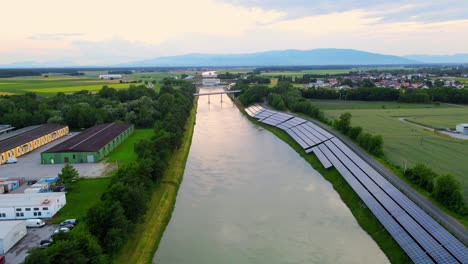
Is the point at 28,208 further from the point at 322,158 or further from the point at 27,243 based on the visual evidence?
the point at 322,158

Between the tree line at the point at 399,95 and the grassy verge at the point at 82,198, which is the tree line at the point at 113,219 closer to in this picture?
the grassy verge at the point at 82,198

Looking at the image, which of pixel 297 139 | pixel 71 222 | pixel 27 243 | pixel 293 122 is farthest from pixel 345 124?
pixel 27 243

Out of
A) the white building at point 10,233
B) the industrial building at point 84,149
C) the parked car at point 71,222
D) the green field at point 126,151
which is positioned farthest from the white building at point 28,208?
the industrial building at point 84,149

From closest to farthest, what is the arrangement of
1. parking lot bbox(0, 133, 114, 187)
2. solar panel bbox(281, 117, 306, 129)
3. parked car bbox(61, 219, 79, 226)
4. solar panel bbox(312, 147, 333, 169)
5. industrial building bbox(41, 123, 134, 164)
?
parked car bbox(61, 219, 79, 226)
parking lot bbox(0, 133, 114, 187)
solar panel bbox(312, 147, 333, 169)
industrial building bbox(41, 123, 134, 164)
solar panel bbox(281, 117, 306, 129)

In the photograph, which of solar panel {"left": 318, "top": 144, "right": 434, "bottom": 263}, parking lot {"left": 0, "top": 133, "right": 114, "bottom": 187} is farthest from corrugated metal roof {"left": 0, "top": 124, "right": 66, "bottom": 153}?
solar panel {"left": 318, "top": 144, "right": 434, "bottom": 263}

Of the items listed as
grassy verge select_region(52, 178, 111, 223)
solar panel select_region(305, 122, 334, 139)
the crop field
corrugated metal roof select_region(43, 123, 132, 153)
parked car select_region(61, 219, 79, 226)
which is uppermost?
corrugated metal roof select_region(43, 123, 132, 153)

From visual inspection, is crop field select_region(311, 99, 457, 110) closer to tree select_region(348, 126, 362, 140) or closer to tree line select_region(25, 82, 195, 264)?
tree select_region(348, 126, 362, 140)

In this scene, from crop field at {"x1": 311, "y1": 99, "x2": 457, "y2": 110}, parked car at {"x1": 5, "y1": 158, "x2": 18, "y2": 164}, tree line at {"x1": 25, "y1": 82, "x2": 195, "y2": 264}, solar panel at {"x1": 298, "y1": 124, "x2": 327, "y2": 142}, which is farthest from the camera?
crop field at {"x1": 311, "y1": 99, "x2": 457, "y2": 110}

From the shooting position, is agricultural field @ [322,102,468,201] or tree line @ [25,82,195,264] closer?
tree line @ [25,82,195,264]
